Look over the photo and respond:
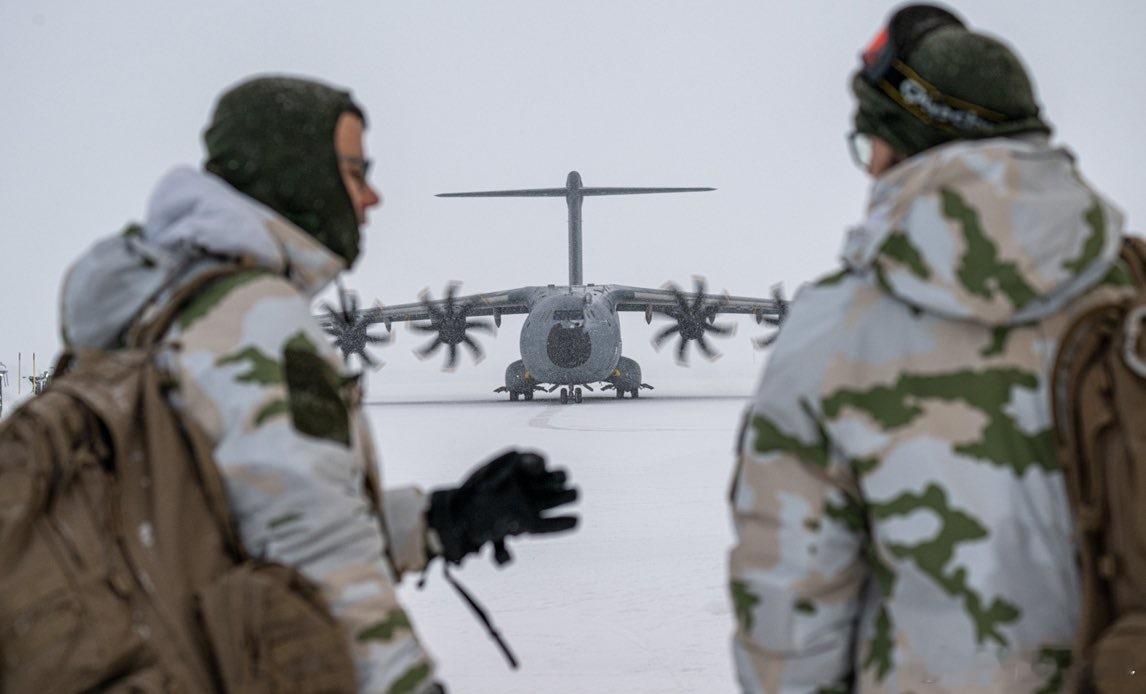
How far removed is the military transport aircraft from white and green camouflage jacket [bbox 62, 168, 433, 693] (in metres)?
21.3

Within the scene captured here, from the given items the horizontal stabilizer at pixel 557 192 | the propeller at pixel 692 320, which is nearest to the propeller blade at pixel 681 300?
the propeller at pixel 692 320

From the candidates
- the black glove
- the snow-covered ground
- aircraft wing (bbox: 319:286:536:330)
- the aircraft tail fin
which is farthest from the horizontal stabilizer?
the black glove

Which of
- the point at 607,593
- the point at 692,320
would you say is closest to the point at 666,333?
the point at 692,320

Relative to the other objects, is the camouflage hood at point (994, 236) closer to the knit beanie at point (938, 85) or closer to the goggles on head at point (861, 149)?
the knit beanie at point (938, 85)

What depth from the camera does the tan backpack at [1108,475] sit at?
1.49 m

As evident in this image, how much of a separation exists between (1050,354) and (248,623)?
1.39m

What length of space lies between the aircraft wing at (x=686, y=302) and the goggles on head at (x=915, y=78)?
26873 millimetres

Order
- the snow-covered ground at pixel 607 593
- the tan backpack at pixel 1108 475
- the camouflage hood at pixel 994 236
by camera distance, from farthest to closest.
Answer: the snow-covered ground at pixel 607 593, the camouflage hood at pixel 994 236, the tan backpack at pixel 1108 475

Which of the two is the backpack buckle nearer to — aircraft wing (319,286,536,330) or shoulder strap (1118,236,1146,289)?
shoulder strap (1118,236,1146,289)

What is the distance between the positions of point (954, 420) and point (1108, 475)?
0.24 metres

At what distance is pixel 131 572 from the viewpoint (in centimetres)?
163

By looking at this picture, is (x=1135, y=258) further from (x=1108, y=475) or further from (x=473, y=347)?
(x=473, y=347)

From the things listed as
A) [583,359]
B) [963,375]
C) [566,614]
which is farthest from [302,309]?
[583,359]

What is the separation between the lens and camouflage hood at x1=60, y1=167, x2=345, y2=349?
185 centimetres
